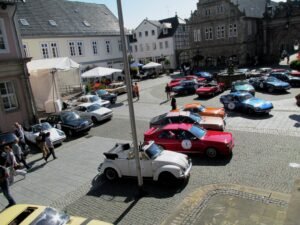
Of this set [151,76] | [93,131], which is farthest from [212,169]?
[151,76]

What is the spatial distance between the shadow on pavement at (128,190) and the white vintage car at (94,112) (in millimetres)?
9566

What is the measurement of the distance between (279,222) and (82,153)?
10.2 m

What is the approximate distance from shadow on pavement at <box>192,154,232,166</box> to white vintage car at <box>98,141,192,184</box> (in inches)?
56.1

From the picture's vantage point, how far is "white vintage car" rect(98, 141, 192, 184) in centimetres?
1003

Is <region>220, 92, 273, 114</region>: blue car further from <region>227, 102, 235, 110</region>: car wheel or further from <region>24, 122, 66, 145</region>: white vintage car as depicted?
<region>24, 122, 66, 145</region>: white vintage car

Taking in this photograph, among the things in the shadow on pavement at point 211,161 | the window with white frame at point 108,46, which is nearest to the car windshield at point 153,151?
the shadow on pavement at point 211,161

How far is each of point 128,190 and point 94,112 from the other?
1126cm

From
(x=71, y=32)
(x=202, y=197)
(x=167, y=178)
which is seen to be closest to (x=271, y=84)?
(x=167, y=178)

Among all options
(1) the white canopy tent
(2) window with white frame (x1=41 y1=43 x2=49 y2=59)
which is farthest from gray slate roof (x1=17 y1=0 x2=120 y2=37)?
(1) the white canopy tent

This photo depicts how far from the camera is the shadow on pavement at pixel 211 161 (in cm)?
1169

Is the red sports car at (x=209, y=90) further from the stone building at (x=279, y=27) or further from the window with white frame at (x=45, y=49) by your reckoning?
the stone building at (x=279, y=27)

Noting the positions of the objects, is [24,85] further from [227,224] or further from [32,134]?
[227,224]

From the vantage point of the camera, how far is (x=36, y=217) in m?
6.66

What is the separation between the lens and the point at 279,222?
24.8ft
